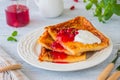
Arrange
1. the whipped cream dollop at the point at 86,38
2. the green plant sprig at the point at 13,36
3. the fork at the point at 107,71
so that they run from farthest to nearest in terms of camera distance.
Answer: the green plant sprig at the point at 13,36
the whipped cream dollop at the point at 86,38
the fork at the point at 107,71

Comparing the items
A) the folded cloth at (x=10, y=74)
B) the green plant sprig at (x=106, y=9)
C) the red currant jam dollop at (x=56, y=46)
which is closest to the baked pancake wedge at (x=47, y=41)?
the red currant jam dollop at (x=56, y=46)

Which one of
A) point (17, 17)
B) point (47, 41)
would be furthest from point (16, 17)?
point (47, 41)

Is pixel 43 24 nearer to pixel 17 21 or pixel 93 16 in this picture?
pixel 17 21

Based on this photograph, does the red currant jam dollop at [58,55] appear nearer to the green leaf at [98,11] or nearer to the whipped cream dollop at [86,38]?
the whipped cream dollop at [86,38]

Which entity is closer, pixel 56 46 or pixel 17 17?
pixel 56 46

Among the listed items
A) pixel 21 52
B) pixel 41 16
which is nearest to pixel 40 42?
pixel 21 52

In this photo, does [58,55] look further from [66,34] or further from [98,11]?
[98,11]
